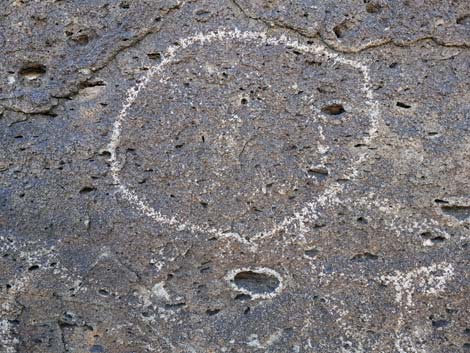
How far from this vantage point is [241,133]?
5.29 feet

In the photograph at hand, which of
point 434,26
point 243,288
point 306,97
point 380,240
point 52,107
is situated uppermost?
point 434,26

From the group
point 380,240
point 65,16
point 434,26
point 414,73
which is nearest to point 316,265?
point 380,240

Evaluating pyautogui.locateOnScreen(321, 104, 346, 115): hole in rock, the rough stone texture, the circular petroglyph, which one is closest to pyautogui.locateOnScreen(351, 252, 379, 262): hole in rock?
the rough stone texture

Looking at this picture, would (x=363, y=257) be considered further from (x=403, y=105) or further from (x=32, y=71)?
(x=32, y=71)

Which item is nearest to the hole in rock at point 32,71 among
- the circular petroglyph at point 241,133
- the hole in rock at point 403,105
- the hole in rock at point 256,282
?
the circular petroglyph at point 241,133

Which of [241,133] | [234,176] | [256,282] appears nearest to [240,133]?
[241,133]

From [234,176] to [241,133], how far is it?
10 cm

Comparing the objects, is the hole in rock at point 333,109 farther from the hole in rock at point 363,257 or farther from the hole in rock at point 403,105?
the hole in rock at point 363,257

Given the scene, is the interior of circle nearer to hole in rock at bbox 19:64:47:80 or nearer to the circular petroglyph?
the circular petroglyph

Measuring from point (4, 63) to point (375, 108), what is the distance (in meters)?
0.91

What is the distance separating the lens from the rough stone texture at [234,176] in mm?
1562

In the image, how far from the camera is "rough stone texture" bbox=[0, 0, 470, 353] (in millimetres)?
1562

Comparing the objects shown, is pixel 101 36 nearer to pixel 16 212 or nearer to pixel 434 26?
pixel 16 212

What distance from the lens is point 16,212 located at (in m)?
1.63
